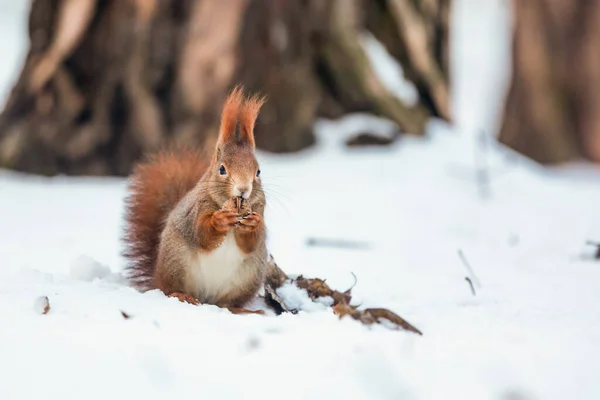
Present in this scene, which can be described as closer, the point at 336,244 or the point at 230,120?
the point at 230,120

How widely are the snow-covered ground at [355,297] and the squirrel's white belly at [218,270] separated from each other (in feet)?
0.37

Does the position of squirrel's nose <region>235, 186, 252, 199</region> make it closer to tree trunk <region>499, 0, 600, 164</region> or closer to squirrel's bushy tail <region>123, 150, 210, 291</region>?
squirrel's bushy tail <region>123, 150, 210, 291</region>

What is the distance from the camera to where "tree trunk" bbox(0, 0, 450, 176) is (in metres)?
4.59

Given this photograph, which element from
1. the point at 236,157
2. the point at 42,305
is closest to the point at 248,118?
the point at 236,157

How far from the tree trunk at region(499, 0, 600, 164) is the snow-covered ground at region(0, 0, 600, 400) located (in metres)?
2.36

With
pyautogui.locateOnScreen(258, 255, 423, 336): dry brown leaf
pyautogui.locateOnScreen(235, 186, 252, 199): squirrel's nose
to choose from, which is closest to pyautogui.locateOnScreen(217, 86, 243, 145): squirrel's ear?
pyautogui.locateOnScreen(235, 186, 252, 199): squirrel's nose

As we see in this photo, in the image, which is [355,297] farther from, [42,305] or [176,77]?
[176,77]

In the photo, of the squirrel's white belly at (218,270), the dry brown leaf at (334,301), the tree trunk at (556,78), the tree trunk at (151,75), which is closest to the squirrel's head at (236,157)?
the squirrel's white belly at (218,270)

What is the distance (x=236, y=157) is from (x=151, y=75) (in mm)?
2719

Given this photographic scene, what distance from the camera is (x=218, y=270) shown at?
2072 millimetres

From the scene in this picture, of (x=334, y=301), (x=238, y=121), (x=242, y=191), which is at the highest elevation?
(x=238, y=121)

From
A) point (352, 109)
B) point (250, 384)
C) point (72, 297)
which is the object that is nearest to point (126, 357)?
point (250, 384)

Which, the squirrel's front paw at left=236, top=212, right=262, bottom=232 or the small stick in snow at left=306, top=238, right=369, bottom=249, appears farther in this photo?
the small stick in snow at left=306, top=238, right=369, bottom=249

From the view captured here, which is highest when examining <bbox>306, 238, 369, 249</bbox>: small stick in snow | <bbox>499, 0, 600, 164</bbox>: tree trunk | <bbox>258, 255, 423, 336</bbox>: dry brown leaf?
<bbox>258, 255, 423, 336</bbox>: dry brown leaf
